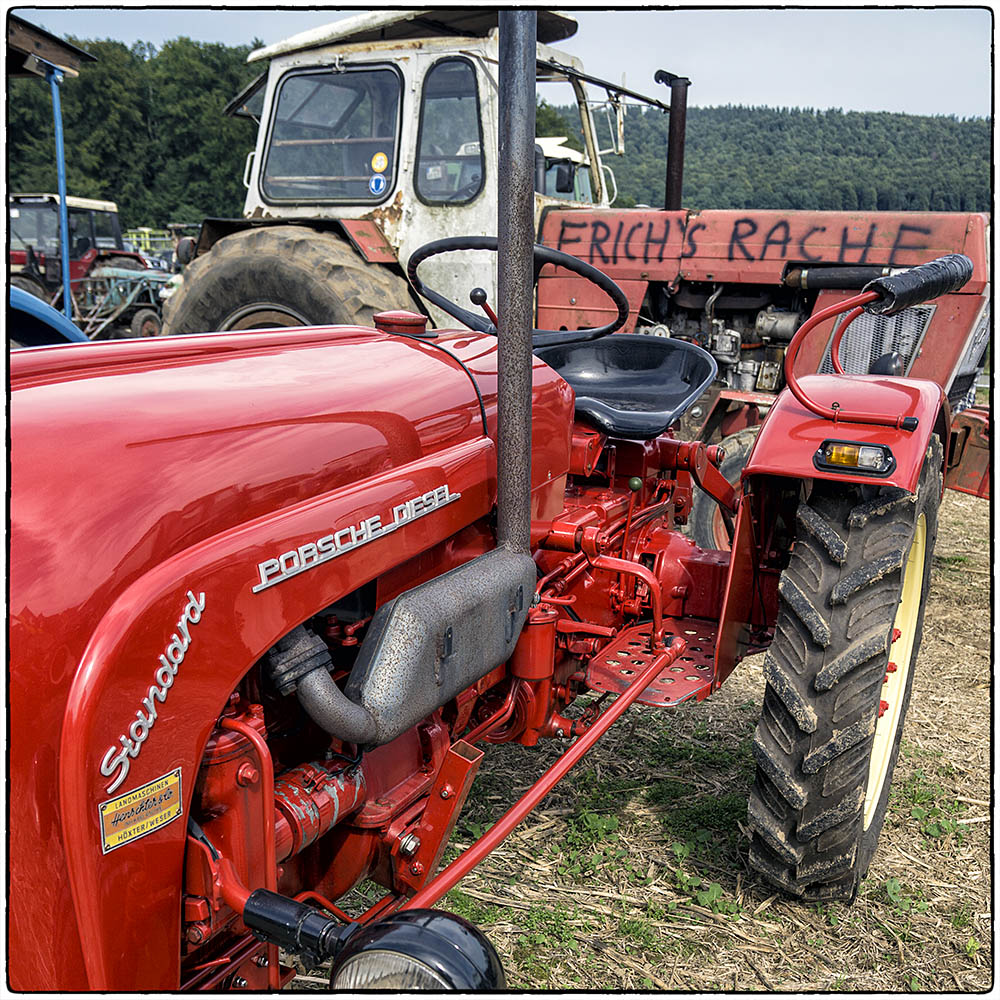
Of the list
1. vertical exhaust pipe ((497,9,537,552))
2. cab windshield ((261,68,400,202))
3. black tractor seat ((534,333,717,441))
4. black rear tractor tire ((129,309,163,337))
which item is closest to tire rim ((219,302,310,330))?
cab windshield ((261,68,400,202))

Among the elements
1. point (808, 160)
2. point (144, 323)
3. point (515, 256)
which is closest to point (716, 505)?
point (515, 256)

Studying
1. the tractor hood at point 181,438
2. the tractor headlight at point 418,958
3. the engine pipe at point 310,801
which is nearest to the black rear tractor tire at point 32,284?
the tractor hood at point 181,438

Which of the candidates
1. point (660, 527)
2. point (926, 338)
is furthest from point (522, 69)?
point (926, 338)

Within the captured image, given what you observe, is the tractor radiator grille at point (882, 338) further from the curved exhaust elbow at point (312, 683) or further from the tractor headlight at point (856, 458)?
the curved exhaust elbow at point (312, 683)

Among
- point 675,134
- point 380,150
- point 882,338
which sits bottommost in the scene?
point 882,338

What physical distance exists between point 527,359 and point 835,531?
952 millimetres

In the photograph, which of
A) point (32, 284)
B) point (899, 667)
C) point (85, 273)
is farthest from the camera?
point (85, 273)

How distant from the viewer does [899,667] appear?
280 cm

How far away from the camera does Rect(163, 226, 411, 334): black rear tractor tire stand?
442 centimetres

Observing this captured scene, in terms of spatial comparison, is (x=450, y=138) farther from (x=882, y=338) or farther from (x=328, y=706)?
(x=328, y=706)

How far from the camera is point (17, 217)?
14.7 meters

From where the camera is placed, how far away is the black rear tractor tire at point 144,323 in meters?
13.2

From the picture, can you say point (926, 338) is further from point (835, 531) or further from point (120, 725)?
point (120, 725)

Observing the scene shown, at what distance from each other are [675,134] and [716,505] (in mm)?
2485
